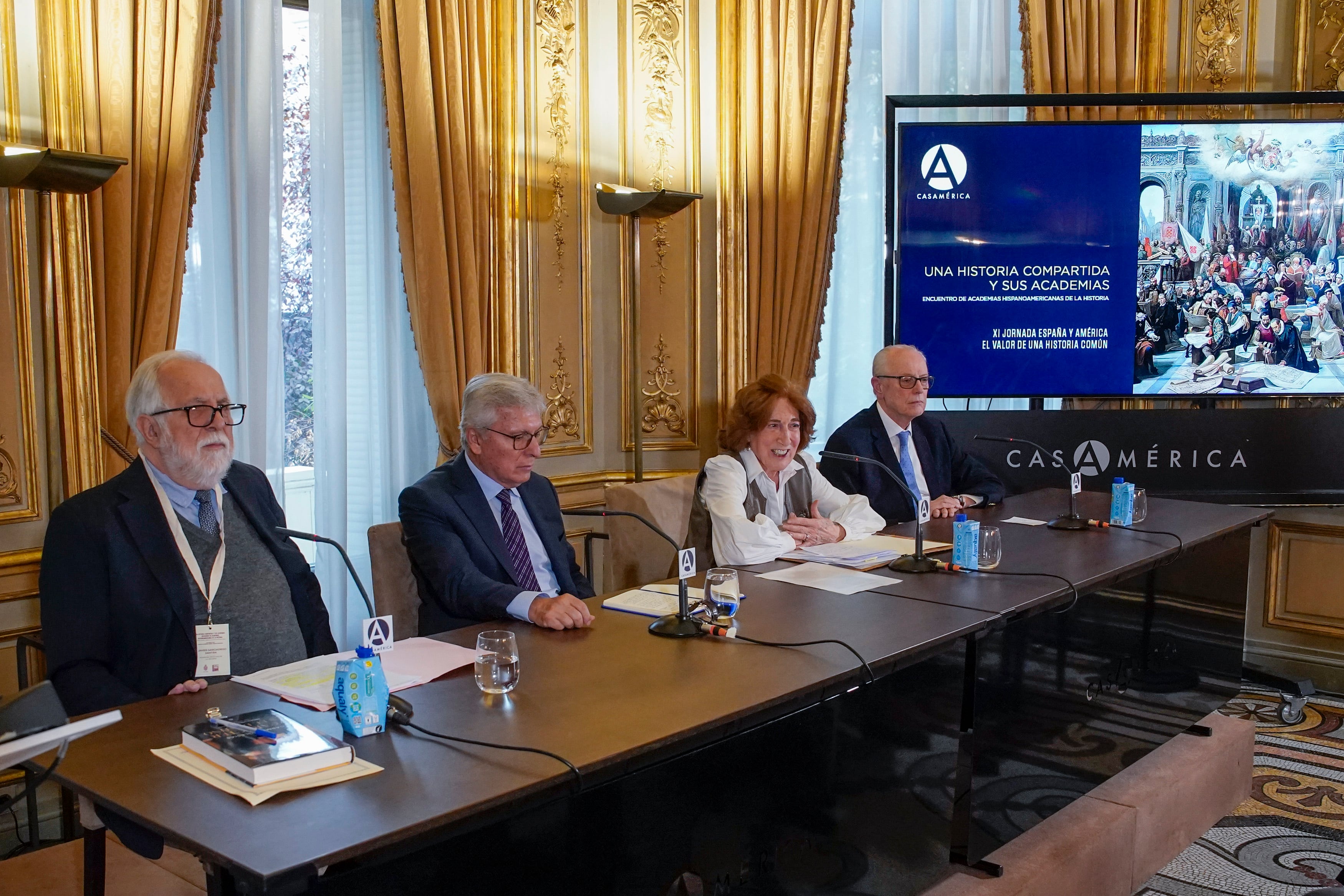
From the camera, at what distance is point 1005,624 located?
8.73 ft

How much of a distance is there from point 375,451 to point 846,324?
231 cm

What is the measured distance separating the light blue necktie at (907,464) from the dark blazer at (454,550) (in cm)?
181

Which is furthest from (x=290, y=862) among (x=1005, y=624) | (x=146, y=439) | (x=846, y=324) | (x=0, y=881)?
(x=846, y=324)

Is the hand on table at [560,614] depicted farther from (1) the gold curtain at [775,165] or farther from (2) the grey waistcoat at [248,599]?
(1) the gold curtain at [775,165]

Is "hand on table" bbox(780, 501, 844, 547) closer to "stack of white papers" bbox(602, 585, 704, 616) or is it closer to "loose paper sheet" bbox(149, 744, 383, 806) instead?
"stack of white papers" bbox(602, 585, 704, 616)

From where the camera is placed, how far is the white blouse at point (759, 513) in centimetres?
330

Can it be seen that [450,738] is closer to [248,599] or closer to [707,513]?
[248,599]

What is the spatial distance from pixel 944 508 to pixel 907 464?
0.28 meters

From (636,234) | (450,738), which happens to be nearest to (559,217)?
(636,234)

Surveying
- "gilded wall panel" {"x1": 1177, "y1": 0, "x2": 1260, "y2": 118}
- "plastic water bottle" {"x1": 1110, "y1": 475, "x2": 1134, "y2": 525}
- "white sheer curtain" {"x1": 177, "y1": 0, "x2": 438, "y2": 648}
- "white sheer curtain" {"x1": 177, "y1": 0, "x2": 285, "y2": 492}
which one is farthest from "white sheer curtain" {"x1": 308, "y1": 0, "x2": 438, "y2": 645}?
"gilded wall panel" {"x1": 1177, "y1": 0, "x2": 1260, "y2": 118}

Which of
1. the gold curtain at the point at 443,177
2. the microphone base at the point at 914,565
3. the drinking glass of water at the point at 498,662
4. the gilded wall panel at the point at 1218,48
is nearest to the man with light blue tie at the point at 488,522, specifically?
the drinking glass of water at the point at 498,662

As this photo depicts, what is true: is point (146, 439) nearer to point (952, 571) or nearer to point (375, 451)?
point (375, 451)

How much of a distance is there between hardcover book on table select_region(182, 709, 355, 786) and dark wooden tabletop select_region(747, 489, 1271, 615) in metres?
1.52

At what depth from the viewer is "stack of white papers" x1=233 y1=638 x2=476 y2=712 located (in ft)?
6.52
